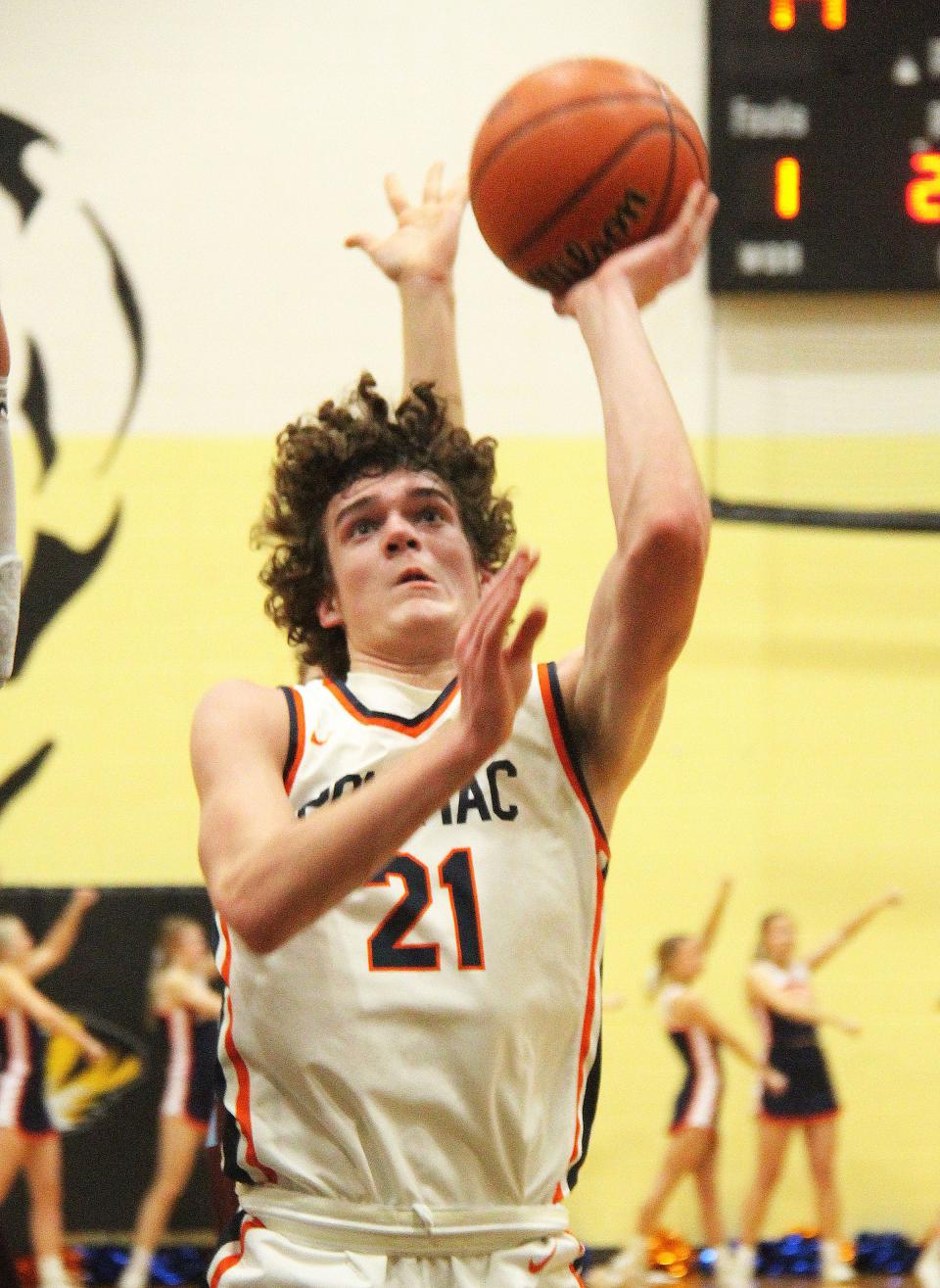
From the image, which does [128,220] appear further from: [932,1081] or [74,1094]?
[932,1081]

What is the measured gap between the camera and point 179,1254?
6.23m

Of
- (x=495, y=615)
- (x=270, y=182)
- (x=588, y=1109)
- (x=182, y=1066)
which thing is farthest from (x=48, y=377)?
(x=495, y=615)

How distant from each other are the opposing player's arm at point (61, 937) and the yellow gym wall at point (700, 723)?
465 millimetres

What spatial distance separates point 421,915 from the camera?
217cm

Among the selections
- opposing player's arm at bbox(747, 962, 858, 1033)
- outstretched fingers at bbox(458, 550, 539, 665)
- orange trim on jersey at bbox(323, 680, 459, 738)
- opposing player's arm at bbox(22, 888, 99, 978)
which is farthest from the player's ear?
opposing player's arm at bbox(747, 962, 858, 1033)

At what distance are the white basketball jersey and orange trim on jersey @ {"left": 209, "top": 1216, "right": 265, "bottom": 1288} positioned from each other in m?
0.06

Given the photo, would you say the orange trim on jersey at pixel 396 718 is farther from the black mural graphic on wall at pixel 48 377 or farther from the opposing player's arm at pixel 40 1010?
the black mural graphic on wall at pixel 48 377

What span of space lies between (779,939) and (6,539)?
4977mm

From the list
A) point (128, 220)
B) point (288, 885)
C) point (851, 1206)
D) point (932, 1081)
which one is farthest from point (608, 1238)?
point (288, 885)

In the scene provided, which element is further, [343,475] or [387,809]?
[343,475]

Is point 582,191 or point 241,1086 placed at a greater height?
point 582,191

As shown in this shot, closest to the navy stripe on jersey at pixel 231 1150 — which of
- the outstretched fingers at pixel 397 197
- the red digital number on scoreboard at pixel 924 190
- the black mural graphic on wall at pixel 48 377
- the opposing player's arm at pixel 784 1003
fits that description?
the outstretched fingers at pixel 397 197

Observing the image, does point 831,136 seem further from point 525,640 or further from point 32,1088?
point 525,640

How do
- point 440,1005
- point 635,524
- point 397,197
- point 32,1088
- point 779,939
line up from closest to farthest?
point 635,524, point 440,1005, point 397,197, point 32,1088, point 779,939
